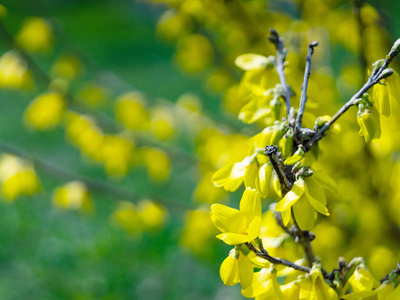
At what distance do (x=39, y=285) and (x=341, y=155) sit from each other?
1.92 meters

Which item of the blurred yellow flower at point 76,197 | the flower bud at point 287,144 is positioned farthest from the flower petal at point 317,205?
the blurred yellow flower at point 76,197

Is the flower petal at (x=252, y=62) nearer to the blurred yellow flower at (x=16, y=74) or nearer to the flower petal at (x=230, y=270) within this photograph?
the flower petal at (x=230, y=270)

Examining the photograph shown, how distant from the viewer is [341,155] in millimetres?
1855

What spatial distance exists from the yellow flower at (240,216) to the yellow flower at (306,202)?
0.05m

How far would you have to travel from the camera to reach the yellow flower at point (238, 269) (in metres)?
0.79

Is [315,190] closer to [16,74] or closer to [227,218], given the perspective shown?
[227,218]

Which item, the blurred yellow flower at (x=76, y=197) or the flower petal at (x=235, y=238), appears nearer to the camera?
the flower petal at (x=235, y=238)

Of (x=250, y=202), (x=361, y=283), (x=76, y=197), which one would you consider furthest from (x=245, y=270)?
(x=76, y=197)

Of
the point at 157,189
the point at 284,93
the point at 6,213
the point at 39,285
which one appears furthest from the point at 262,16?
the point at 6,213

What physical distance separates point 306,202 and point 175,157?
5.38ft

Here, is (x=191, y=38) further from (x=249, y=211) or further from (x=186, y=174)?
(x=186, y=174)

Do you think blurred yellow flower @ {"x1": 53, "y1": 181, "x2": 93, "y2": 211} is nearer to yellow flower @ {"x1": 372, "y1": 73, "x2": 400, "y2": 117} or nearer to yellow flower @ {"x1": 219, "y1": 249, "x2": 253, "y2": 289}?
yellow flower @ {"x1": 219, "y1": 249, "x2": 253, "y2": 289}

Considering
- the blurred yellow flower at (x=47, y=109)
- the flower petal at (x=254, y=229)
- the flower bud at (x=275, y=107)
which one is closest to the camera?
the flower petal at (x=254, y=229)

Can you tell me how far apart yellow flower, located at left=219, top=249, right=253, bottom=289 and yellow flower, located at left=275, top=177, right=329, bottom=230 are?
10cm
